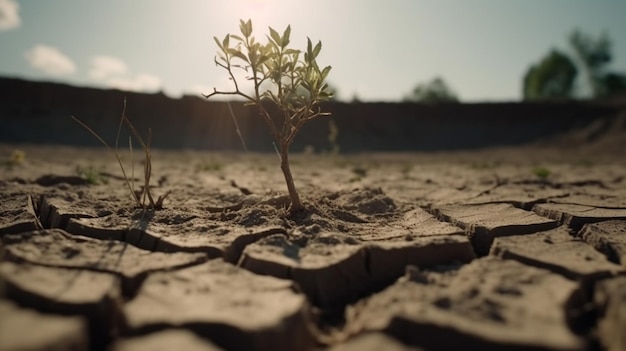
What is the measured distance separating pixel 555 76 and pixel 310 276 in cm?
3961

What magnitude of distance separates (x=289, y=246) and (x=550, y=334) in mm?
1103

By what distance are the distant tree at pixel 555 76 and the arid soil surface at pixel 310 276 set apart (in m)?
37.3

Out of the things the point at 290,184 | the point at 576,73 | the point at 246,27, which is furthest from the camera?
the point at 576,73

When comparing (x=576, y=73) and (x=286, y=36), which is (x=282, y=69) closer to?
(x=286, y=36)

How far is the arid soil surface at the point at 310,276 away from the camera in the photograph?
1252 millimetres

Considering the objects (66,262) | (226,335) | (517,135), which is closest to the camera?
(226,335)

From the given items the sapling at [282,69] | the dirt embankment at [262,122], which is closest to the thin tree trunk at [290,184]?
the sapling at [282,69]

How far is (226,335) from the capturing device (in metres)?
1.26

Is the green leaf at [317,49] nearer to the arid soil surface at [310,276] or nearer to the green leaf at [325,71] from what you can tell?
the green leaf at [325,71]

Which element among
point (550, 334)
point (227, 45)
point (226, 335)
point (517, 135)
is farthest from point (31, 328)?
point (517, 135)

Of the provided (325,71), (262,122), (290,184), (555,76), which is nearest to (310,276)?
(290,184)

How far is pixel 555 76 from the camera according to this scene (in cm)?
3509

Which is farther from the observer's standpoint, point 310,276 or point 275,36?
point 275,36

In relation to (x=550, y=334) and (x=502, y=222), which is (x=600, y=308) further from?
(x=502, y=222)
